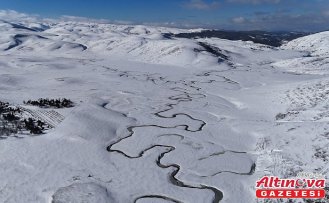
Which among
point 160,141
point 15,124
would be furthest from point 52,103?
point 160,141

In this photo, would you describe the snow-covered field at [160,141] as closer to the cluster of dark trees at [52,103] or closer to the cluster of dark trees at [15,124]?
the cluster of dark trees at [15,124]

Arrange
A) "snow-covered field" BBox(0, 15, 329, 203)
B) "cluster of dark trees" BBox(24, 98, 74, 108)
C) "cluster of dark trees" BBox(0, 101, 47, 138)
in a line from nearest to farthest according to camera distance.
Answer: "snow-covered field" BBox(0, 15, 329, 203) < "cluster of dark trees" BBox(0, 101, 47, 138) < "cluster of dark trees" BBox(24, 98, 74, 108)

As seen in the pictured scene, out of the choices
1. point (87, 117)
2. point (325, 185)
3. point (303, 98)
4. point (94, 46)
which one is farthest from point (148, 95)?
point (94, 46)

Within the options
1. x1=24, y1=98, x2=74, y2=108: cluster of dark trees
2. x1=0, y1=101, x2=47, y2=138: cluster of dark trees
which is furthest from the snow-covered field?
x1=24, y1=98, x2=74, y2=108: cluster of dark trees

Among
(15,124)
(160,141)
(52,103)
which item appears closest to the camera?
(160,141)

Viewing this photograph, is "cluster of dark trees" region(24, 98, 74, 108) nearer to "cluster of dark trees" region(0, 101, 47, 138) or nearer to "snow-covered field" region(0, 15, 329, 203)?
"snow-covered field" region(0, 15, 329, 203)

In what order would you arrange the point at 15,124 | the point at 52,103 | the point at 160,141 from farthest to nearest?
the point at 52,103
the point at 15,124
the point at 160,141

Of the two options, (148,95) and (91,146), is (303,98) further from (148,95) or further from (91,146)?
(91,146)

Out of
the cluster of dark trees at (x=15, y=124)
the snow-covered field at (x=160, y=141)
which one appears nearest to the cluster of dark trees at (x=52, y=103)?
the snow-covered field at (x=160, y=141)

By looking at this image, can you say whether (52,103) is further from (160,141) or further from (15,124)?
(160,141)

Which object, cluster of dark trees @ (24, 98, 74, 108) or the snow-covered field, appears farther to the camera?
cluster of dark trees @ (24, 98, 74, 108)

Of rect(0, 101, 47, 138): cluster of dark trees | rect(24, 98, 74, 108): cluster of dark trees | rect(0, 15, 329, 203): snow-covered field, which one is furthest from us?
rect(24, 98, 74, 108): cluster of dark trees
